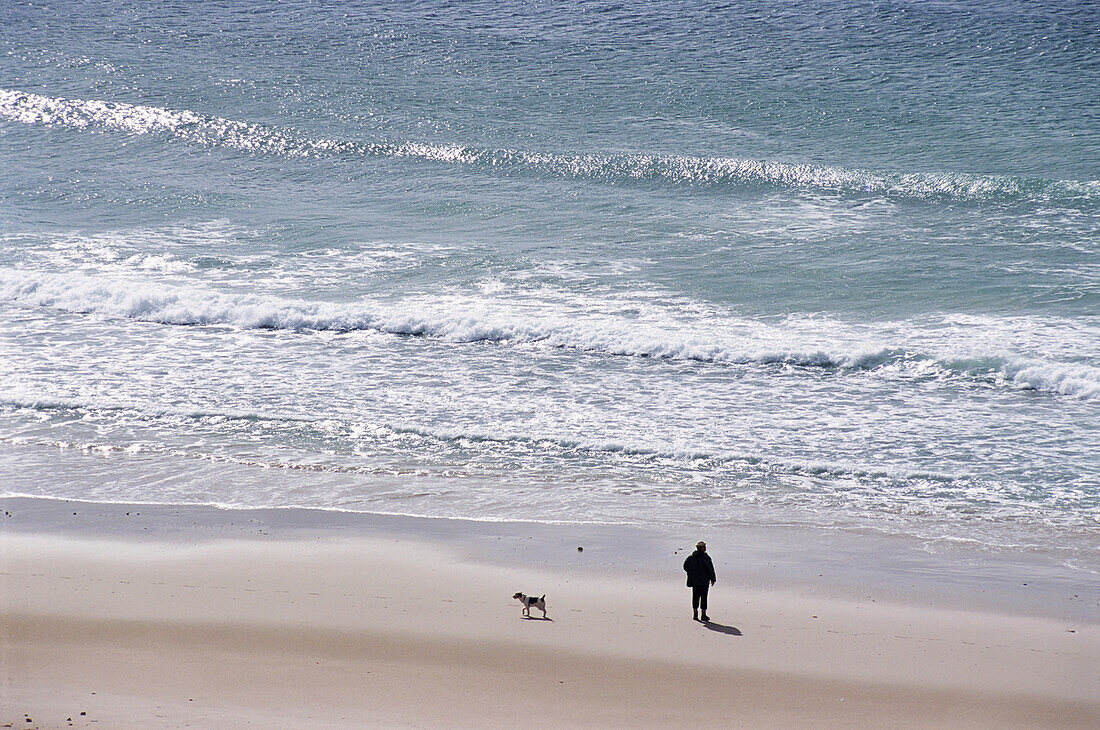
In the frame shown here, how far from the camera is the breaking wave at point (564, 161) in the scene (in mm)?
20641

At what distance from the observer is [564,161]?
23.5m

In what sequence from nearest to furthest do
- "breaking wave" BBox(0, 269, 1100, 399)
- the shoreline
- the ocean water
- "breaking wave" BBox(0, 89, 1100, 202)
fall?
the shoreline → the ocean water → "breaking wave" BBox(0, 269, 1100, 399) → "breaking wave" BBox(0, 89, 1100, 202)

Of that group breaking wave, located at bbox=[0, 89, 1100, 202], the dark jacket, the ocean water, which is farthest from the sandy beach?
breaking wave, located at bbox=[0, 89, 1100, 202]

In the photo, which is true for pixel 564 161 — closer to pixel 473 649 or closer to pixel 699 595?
pixel 699 595

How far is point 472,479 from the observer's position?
33.5ft

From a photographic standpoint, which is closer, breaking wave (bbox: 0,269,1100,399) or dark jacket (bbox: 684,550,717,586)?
dark jacket (bbox: 684,550,717,586)

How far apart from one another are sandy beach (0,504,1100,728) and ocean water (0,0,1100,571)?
139 cm

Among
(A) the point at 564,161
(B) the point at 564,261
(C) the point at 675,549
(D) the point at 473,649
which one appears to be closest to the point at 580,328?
(B) the point at 564,261

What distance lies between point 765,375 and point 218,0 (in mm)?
29235

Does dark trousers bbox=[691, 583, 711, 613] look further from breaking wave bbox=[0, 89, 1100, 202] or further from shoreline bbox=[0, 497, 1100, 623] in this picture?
breaking wave bbox=[0, 89, 1100, 202]

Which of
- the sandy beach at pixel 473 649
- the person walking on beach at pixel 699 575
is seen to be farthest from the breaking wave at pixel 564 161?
the person walking on beach at pixel 699 575

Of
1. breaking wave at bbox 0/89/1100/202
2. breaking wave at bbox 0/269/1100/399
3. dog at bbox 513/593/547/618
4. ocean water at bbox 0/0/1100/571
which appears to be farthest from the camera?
breaking wave at bbox 0/89/1100/202

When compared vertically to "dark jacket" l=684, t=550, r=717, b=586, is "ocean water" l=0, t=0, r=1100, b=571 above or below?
above

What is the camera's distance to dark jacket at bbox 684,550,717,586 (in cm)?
734
